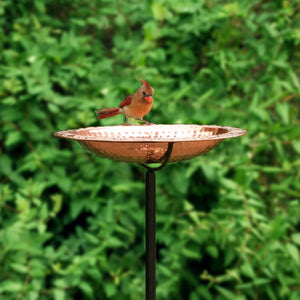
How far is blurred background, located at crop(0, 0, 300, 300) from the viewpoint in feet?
5.53

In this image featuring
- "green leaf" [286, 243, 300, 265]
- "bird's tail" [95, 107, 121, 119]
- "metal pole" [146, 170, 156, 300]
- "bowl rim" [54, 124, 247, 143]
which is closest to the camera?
"bowl rim" [54, 124, 247, 143]

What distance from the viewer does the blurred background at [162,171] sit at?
66.4 inches

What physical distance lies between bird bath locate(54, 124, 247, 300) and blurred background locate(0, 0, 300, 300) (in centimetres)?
46

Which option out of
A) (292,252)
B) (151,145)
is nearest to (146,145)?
(151,145)

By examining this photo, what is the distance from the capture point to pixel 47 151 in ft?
5.78

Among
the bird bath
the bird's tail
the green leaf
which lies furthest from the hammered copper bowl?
the green leaf

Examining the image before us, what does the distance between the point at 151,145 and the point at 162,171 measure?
2.83 ft

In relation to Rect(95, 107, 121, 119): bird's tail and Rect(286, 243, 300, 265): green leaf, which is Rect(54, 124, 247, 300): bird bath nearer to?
Rect(95, 107, 121, 119): bird's tail

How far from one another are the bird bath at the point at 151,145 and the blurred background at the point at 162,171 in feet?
1.51

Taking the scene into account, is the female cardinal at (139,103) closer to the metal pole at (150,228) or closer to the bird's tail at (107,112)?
the bird's tail at (107,112)

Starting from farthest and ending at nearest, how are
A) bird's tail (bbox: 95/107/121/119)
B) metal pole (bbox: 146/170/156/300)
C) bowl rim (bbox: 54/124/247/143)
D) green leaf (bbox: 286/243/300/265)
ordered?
green leaf (bbox: 286/243/300/265)
bird's tail (bbox: 95/107/121/119)
metal pole (bbox: 146/170/156/300)
bowl rim (bbox: 54/124/247/143)

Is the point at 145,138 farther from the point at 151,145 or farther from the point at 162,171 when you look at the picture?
the point at 162,171

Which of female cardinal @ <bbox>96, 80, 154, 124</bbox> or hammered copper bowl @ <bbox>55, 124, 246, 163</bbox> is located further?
female cardinal @ <bbox>96, 80, 154, 124</bbox>

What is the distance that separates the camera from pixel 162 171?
1766 mm
